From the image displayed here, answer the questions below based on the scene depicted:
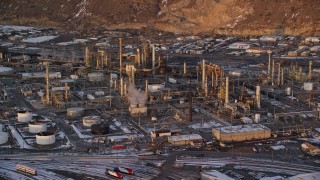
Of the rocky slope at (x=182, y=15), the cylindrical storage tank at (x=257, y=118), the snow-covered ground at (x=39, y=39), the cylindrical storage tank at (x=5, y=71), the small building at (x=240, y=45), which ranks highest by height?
the rocky slope at (x=182, y=15)

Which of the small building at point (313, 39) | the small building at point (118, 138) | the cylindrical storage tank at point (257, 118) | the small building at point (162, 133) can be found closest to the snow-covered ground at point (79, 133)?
the small building at point (118, 138)

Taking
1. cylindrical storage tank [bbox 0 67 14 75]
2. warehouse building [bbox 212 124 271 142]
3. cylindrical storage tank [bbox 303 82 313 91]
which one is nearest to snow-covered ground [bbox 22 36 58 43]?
cylindrical storage tank [bbox 0 67 14 75]

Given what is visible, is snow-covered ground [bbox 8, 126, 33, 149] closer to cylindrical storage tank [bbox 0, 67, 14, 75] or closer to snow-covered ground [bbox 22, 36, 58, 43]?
cylindrical storage tank [bbox 0, 67, 14, 75]

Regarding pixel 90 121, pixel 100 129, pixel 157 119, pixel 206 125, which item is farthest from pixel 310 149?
pixel 90 121

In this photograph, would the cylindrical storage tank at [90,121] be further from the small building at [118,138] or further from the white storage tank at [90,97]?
the white storage tank at [90,97]

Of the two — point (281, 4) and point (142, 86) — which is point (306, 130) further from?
point (281, 4)

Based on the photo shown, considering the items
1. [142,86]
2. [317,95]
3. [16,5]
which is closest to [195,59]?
[142,86]
